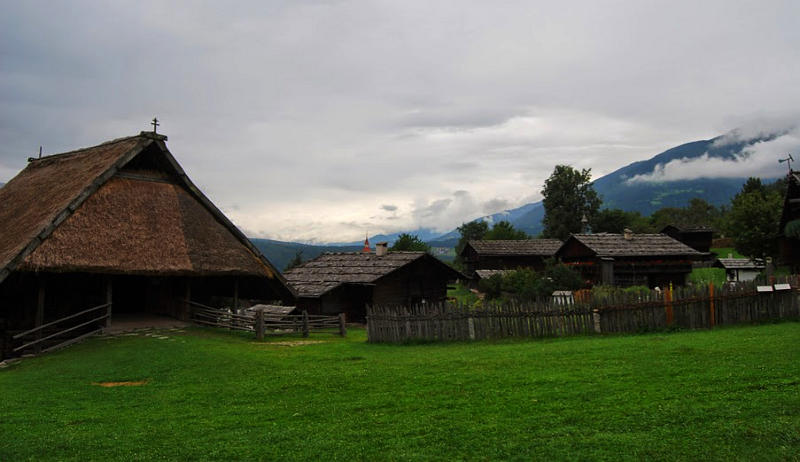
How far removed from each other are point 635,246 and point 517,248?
710 inches

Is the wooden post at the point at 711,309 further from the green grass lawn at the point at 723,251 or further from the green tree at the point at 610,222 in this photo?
the green tree at the point at 610,222

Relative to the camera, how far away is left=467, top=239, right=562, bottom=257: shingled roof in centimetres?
5769

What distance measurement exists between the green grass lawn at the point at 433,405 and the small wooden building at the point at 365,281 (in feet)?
54.9

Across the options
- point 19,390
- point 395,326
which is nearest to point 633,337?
point 395,326

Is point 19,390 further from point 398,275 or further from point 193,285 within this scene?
point 398,275

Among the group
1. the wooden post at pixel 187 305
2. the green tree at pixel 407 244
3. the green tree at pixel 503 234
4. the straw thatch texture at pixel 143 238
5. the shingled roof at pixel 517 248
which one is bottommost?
the wooden post at pixel 187 305

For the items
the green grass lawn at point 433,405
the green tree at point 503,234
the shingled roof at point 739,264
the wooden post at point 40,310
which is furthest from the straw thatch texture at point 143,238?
the green tree at point 503,234

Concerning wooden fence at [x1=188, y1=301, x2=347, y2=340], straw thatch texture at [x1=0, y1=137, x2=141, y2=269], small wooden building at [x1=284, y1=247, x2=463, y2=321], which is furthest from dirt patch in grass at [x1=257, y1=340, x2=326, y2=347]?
small wooden building at [x1=284, y1=247, x2=463, y2=321]

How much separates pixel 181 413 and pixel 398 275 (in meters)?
23.6

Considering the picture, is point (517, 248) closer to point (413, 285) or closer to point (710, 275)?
point (710, 275)

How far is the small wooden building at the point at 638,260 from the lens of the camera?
40719 millimetres

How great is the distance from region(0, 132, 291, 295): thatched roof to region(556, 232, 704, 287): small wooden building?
27802mm

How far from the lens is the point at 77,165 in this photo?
20906 millimetres

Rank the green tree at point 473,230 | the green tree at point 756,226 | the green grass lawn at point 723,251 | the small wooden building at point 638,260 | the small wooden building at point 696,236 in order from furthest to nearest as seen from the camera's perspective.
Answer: the green tree at point 473,230
the green grass lawn at point 723,251
the small wooden building at point 696,236
the green tree at point 756,226
the small wooden building at point 638,260
